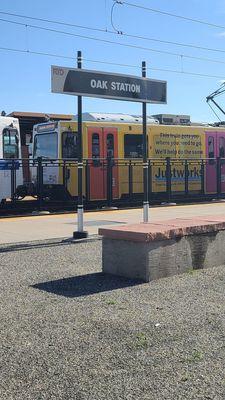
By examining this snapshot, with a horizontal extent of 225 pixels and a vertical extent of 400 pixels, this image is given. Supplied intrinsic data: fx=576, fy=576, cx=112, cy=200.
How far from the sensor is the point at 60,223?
48.4ft

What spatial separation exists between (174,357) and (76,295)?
2248 millimetres

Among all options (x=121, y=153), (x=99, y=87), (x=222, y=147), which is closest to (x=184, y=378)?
(x=99, y=87)

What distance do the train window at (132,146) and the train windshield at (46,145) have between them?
2.60 meters

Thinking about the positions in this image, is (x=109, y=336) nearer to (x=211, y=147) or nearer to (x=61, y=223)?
(x=61, y=223)

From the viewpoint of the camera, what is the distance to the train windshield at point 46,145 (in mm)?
20297

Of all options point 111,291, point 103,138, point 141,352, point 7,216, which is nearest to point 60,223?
point 7,216

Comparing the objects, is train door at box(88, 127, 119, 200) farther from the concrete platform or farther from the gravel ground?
the gravel ground

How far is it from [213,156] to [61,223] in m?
11.2

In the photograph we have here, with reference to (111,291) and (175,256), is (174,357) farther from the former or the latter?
(175,256)

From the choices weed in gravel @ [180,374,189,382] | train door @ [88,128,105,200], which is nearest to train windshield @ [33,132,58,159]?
train door @ [88,128,105,200]

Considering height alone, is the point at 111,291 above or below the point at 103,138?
below

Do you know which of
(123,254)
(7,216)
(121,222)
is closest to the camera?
(123,254)

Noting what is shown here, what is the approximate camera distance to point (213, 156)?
2416 centimetres

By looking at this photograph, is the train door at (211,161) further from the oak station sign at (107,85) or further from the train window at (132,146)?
the oak station sign at (107,85)
